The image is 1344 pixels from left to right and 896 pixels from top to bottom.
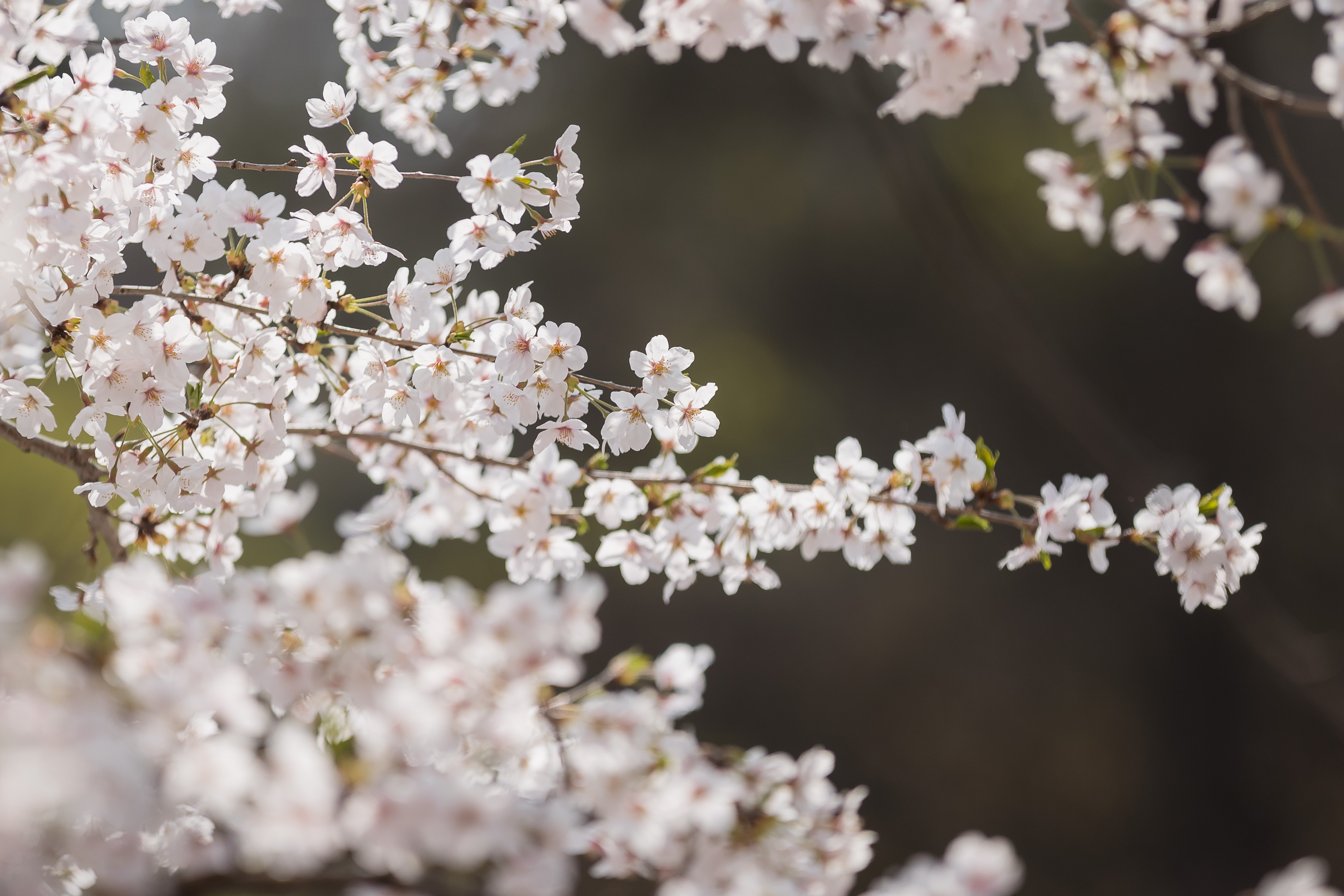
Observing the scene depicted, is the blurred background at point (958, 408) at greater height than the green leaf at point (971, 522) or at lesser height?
greater

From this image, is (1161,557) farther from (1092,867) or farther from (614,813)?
(1092,867)

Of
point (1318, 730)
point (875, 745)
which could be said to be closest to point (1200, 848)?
point (1318, 730)

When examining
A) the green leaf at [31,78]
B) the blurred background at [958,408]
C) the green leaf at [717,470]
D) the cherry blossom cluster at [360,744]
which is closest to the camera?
the cherry blossom cluster at [360,744]

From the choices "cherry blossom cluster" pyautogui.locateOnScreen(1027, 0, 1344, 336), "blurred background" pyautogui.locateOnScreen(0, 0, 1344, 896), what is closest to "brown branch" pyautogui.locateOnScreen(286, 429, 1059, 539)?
"cherry blossom cluster" pyautogui.locateOnScreen(1027, 0, 1344, 336)

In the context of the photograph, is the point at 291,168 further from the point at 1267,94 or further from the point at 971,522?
the point at 1267,94

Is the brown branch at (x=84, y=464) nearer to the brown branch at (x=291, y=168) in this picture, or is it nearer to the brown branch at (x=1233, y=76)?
the brown branch at (x=291, y=168)

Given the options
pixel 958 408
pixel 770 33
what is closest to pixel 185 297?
pixel 770 33

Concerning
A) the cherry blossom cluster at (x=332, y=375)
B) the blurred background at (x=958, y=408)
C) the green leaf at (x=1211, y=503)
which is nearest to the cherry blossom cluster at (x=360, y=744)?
the cherry blossom cluster at (x=332, y=375)
